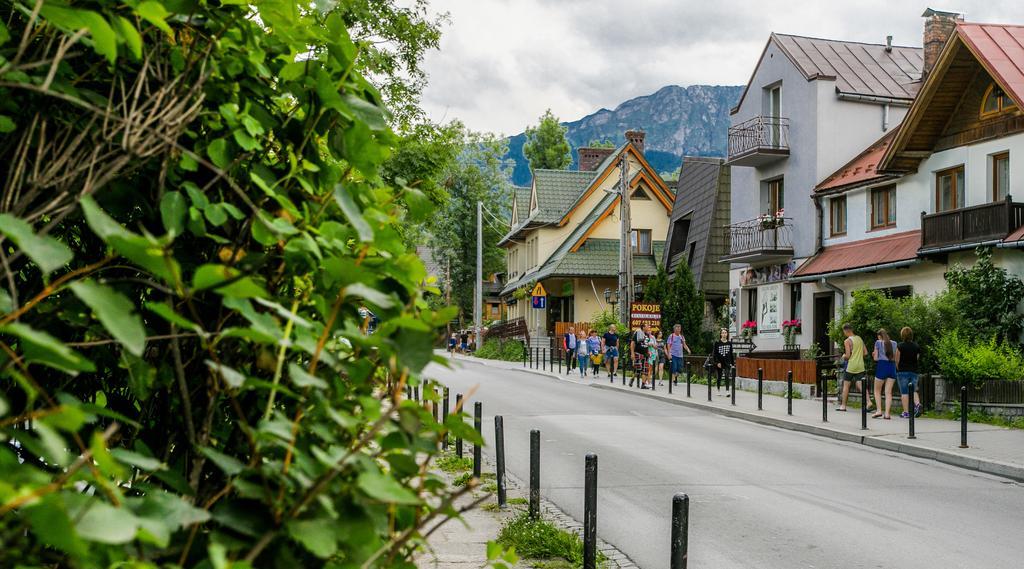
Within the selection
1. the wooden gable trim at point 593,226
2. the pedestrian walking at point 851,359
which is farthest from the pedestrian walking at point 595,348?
the wooden gable trim at point 593,226

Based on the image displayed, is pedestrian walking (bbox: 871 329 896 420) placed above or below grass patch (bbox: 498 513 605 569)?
above

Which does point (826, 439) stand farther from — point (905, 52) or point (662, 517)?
point (905, 52)

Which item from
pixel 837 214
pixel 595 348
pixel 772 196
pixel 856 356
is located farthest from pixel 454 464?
pixel 772 196

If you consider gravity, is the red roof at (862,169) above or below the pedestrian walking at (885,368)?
above

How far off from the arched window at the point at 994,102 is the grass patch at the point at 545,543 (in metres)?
20.6

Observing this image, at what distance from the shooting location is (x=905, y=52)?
1387 inches

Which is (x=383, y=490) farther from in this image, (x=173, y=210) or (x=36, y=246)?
(x=173, y=210)

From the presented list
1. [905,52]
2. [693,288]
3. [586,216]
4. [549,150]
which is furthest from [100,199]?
[549,150]

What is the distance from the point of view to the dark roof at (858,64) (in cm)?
3172

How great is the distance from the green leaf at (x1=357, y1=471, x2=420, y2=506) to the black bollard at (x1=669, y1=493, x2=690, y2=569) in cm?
383

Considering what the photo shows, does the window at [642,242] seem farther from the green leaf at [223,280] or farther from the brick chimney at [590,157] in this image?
the green leaf at [223,280]

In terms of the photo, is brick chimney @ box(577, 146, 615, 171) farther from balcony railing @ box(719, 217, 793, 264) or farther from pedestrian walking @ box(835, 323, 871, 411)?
pedestrian walking @ box(835, 323, 871, 411)

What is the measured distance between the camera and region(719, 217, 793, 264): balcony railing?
32438mm

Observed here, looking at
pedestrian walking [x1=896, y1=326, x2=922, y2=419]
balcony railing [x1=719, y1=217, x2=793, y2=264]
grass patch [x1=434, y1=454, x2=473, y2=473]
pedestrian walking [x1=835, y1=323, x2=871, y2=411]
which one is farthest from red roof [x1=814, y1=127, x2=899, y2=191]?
grass patch [x1=434, y1=454, x2=473, y2=473]
